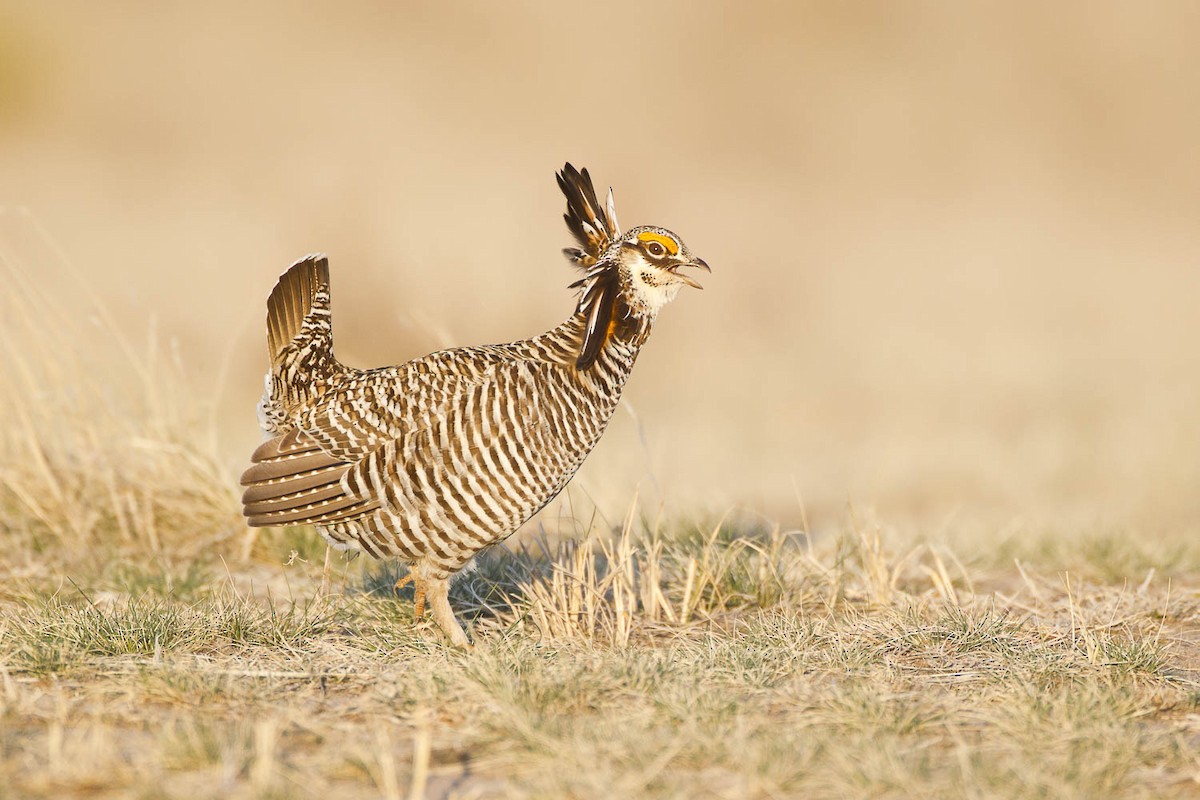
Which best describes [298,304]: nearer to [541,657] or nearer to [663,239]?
[663,239]

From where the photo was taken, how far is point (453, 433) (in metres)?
4.30

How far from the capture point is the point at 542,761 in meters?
3.08

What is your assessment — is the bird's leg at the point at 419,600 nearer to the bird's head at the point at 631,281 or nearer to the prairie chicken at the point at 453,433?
the prairie chicken at the point at 453,433

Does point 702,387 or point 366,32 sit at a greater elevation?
point 366,32

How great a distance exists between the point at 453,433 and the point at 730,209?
11566 millimetres

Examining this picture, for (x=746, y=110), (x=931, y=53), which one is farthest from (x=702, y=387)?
(x=931, y=53)

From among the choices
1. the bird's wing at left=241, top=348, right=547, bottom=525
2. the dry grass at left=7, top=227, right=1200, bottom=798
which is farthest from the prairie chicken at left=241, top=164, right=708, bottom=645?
the dry grass at left=7, top=227, right=1200, bottom=798

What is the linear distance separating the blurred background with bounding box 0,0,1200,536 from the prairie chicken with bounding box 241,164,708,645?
2.20 feet

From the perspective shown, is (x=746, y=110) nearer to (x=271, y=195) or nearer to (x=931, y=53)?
(x=931, y=53)

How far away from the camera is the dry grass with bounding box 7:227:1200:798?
304 centimetres

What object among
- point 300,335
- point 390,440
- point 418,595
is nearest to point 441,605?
point 418,595

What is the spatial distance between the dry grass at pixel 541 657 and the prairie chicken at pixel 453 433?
0.33 metres

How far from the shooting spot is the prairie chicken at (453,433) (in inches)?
169

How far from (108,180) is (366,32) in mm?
6546
